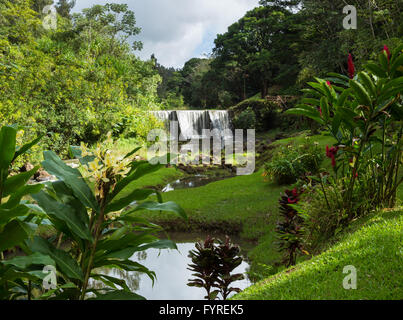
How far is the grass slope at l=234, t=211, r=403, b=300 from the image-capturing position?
155 cm

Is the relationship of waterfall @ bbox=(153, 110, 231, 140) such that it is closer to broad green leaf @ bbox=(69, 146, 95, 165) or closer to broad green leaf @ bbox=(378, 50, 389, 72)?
broad green leaf @ bbox=(378, 50, 389, 72)

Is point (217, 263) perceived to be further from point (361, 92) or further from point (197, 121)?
point (197, 121)

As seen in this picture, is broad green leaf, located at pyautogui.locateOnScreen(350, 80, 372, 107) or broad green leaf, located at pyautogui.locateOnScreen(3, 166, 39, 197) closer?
broad green leaf, located at pyautogui.locateOnScreen(3, 166, 39, 197)

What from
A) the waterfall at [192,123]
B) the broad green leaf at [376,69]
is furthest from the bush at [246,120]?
the broad green leaf at [376,69]

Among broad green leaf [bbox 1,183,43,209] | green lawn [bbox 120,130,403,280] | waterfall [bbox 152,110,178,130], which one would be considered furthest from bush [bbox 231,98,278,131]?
broad green leaf [bbox 1,183,43,209]

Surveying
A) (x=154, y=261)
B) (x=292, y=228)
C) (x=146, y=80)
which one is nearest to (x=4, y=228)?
(x=292, y=228)

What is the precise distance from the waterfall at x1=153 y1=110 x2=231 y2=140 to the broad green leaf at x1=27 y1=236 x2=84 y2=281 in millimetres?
18761

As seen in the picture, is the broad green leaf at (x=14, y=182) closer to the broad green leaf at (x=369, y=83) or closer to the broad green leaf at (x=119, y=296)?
the broad green leaf at (x=119, y=296)

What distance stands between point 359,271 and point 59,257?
5.14 feet

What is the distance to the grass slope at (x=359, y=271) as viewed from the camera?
5.09ft

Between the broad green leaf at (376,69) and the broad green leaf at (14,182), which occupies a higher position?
the broad green leaf at (376,69)

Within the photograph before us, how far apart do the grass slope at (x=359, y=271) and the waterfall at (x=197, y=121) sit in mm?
18101

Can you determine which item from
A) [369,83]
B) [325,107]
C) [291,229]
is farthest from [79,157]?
[291,229]

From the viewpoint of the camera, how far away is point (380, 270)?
1.69 m
